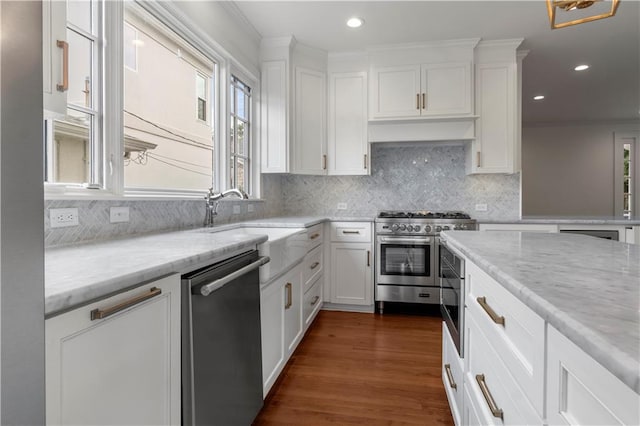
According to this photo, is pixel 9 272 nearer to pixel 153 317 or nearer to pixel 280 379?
pixel 153 317

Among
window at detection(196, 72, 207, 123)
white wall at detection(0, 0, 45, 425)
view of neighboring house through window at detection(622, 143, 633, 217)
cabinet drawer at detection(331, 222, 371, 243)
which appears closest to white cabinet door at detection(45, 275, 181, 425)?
white wall at detection(0, 0, 45, 425)

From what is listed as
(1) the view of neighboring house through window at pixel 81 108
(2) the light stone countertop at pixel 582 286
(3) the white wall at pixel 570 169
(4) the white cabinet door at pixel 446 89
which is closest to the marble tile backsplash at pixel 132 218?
(1) the view of neighboring house through window at pixel 81 108

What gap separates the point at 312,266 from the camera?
301 centimetres

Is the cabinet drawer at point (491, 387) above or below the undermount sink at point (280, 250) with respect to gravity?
below

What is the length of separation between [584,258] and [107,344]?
1.33 meters

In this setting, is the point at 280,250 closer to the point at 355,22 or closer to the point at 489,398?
the point at 489,398

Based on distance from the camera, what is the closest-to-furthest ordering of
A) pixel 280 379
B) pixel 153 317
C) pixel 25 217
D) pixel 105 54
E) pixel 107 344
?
pixel 25 217, pixel 107 344, pixel 153 317, pixel 105 54, pixel 280 379

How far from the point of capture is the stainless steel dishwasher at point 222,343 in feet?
3.72

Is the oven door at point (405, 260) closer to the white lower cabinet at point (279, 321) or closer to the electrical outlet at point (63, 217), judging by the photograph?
the white lower cabinet at point (279, 321)

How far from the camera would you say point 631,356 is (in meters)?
0.43

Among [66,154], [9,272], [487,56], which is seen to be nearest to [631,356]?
[9,272]

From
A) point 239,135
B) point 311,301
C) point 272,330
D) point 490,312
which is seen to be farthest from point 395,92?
point 490,312

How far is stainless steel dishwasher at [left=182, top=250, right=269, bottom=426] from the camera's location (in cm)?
113

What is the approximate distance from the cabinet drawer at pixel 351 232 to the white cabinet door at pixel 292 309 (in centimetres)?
107
